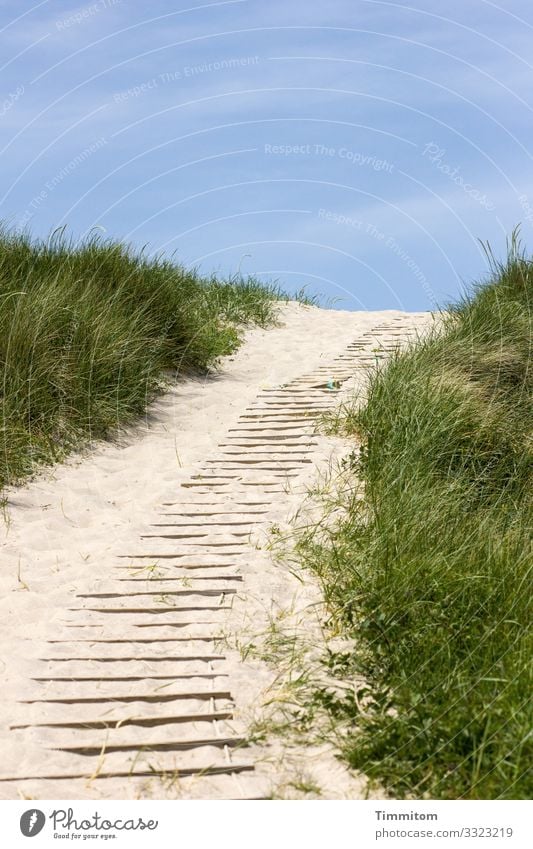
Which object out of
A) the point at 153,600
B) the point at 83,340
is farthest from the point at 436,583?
the point at 83,340

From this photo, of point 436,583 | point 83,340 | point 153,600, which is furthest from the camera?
point 83,340

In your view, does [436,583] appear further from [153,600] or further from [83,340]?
[83,340]

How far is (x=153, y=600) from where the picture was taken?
202 inches

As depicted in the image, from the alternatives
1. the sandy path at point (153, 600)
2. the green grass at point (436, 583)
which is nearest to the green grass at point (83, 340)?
the sandy path at point (153, 600)

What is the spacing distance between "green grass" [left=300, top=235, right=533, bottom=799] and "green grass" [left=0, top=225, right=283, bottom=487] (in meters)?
2.18

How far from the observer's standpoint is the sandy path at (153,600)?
147 inches

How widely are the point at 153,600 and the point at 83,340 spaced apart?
12.1ft

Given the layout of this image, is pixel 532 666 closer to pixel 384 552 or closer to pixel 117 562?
pixel 384 552

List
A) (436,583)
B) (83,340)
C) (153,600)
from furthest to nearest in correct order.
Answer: (83,340)
(153,600)
(436,583)

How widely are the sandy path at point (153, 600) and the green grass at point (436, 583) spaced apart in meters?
0.31

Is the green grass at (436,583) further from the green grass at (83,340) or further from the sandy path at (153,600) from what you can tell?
the green grass at (83,340)

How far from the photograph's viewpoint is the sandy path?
12.3 ft

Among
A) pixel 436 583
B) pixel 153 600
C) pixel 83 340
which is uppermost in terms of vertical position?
pixel 83 340

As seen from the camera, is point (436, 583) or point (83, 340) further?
point (83, 340)
